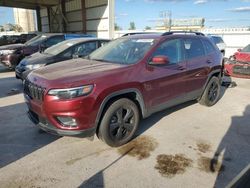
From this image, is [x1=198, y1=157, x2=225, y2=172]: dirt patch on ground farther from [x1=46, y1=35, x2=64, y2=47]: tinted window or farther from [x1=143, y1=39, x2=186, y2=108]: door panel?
[x1=46, y1=35, x2=64, y2=47]: tinted window

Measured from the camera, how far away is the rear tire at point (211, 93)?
5.41 m

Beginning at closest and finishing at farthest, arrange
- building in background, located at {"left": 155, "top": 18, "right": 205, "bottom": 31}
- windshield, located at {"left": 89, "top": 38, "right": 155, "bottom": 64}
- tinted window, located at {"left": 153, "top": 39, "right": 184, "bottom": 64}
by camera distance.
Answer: windshield, located at {"left": 89, "top": 38, "right": 155, "bottom": 64} < tinted window, located at {"left": 153, "top": 39, "right": 184, "bottom": 64} < building in background, located at {"left": 155, "top": 18, "right": 205, "bottom": 31}

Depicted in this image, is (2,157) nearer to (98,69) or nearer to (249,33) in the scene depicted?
(98,69)

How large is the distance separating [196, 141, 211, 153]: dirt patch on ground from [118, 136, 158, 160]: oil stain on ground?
2.31 feet

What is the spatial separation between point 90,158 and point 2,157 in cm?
132

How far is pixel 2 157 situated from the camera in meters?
3.31

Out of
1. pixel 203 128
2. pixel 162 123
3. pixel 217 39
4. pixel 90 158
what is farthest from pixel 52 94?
pixel 217 39

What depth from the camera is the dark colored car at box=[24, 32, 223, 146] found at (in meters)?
3.03

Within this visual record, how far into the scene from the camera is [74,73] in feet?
10.9

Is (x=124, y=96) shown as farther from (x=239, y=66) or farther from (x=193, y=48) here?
(x=239, y=66)

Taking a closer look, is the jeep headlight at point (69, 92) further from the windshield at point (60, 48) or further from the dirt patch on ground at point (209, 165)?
the windshield at point (60, 48)

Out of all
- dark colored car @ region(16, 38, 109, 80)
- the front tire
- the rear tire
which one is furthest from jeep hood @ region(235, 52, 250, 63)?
the front tire

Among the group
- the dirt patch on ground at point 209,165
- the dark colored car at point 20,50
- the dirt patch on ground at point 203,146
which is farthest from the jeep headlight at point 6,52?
the dirt patch on ground at point 209,165

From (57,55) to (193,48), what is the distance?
4.28m
